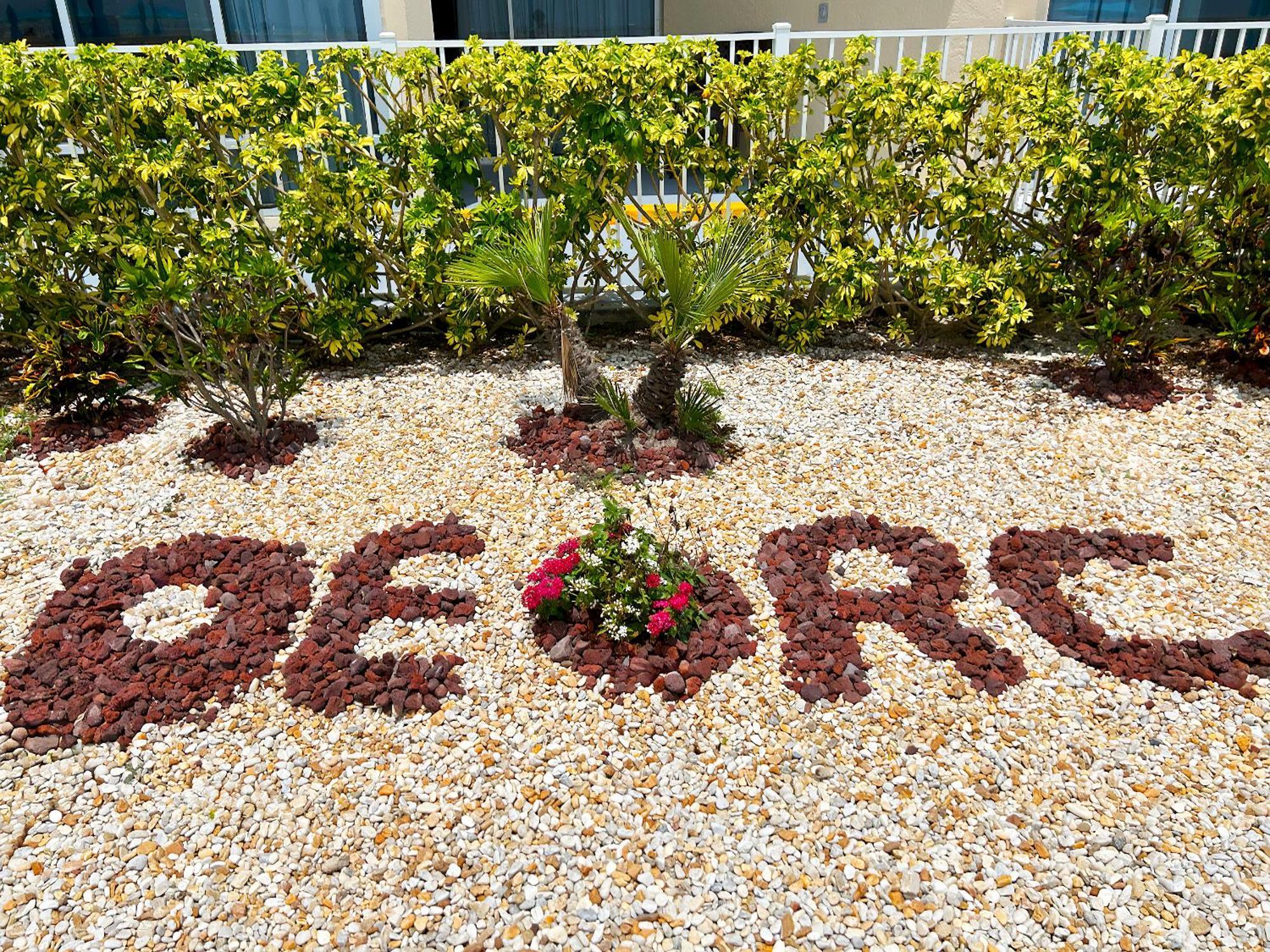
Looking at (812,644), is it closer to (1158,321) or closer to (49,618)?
(49,618)

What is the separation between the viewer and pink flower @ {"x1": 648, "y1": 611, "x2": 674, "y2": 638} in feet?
10.00

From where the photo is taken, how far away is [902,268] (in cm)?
569

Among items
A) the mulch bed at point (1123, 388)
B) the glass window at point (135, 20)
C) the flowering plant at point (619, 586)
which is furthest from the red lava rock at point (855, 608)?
the glass window at point (135, 20)

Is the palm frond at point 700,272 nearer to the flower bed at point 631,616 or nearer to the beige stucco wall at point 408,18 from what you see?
the flower bed at point 631,616

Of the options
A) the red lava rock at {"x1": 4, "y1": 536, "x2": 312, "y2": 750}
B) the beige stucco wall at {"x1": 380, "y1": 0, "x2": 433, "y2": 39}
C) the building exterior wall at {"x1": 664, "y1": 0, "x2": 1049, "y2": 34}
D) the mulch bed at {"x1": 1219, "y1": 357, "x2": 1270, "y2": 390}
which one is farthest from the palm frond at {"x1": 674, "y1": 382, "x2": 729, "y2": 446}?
the building exterior wall at {"x1": 664, "y1": 0, "x2": 1049, "y2": 34}

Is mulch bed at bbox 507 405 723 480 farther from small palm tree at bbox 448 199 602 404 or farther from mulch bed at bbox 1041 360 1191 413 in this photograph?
mulch bed at bbox 1041 360 1191 413

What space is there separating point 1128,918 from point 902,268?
425 cm

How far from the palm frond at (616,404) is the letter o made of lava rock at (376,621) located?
96 centimetres

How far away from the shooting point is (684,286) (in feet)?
13.3

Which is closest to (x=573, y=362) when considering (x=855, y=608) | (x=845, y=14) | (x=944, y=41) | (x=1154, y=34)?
(x=855, y=608)

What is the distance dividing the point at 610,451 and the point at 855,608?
61.3 inches

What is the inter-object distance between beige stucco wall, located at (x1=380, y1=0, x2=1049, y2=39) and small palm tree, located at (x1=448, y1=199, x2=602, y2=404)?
381 centimetres

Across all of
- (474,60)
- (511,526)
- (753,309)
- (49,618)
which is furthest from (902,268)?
(49,618)

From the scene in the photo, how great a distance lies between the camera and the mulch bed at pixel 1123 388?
5.05 m
